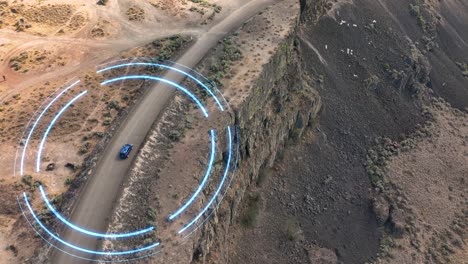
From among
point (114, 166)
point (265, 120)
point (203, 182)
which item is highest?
point (265, 120)

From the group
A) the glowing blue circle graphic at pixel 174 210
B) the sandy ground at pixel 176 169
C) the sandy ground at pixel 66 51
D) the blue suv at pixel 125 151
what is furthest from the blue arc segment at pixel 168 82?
the blue suv at pixel 125 151

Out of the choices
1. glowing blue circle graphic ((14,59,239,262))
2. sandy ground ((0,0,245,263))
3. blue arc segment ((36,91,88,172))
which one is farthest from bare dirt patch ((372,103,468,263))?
blue arc segment ((36,91,88,172))

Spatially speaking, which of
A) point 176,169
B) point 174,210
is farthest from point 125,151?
point 174,210

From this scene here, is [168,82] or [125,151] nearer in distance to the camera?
[125,151]

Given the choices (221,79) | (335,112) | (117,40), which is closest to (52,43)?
(117,40)

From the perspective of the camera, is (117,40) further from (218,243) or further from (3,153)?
(218,243)

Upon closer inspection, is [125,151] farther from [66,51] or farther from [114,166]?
[66,51]

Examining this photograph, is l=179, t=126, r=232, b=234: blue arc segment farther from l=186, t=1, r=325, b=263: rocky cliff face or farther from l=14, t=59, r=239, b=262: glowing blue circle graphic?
l=186, t=1, r=325, b=263: rocky cliff face
